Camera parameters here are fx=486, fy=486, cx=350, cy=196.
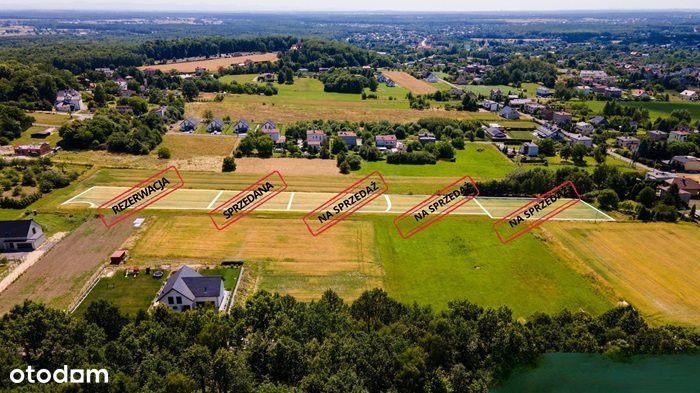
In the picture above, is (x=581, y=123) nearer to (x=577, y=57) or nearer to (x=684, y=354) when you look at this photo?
(x=684, y=354)

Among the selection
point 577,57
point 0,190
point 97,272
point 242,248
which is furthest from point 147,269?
point 577,57

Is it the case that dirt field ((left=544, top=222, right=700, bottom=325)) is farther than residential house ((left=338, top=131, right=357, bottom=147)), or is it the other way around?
residential house ((left=338, top=131, right=357, bottom=147))

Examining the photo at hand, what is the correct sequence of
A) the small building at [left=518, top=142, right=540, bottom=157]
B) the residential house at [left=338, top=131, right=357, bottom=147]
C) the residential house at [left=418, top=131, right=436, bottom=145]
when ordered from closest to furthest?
the small building at [left=518, top=142, right=540, bottom=157]
the residential house at [left=338, top=131, right=357, bottom=147]
the residential house at [left=418, top=131, right=436, bottom=145]

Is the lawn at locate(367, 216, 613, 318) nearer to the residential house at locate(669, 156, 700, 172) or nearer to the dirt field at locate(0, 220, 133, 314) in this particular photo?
the dirt field at locate(0, 220, 133, 314)

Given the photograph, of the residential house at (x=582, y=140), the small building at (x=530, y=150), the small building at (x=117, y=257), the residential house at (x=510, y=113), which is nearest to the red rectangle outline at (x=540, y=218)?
the small building at (x=530, y=150)

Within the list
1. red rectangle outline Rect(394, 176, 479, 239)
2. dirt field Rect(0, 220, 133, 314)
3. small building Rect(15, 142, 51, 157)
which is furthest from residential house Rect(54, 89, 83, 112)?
red rectangle outline Rect(394, 176, 479, 239)

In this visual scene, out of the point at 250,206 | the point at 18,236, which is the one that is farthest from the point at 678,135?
the point at 18,236

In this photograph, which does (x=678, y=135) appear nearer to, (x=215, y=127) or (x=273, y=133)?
(x=273, y=133)
